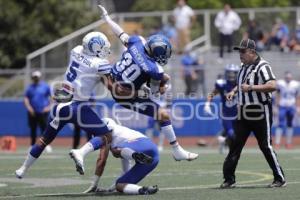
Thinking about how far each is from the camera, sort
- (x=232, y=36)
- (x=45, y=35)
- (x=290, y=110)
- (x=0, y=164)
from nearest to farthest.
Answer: (x=0, y=164), (x=290, y=110), (x=232, y=36), (x=45, y=35)

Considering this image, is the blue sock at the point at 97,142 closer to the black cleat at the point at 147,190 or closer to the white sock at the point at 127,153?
the white sock at the point at 127,153

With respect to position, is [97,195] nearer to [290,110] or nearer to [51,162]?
[51,162]

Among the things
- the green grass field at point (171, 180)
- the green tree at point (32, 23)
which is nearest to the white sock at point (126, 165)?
the green grass field at point (171, 180)

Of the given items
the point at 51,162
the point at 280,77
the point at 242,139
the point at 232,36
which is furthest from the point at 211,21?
the point at 242,139

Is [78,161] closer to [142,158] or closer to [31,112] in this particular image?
[142,158]

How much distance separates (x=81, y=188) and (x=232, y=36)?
15.4 metres

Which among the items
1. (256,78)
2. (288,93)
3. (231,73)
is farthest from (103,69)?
(288,93)

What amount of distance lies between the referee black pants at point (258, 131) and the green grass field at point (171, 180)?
27 centimetres

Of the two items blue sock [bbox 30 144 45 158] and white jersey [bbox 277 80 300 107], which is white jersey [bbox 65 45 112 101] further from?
white jersey [bbox 277 80 300 107]

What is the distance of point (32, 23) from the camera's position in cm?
3912

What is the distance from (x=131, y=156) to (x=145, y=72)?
1015 mm

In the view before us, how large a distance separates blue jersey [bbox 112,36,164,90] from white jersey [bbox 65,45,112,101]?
0.54ft

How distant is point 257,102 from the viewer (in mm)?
11414

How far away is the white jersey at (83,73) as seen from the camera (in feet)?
36.2
